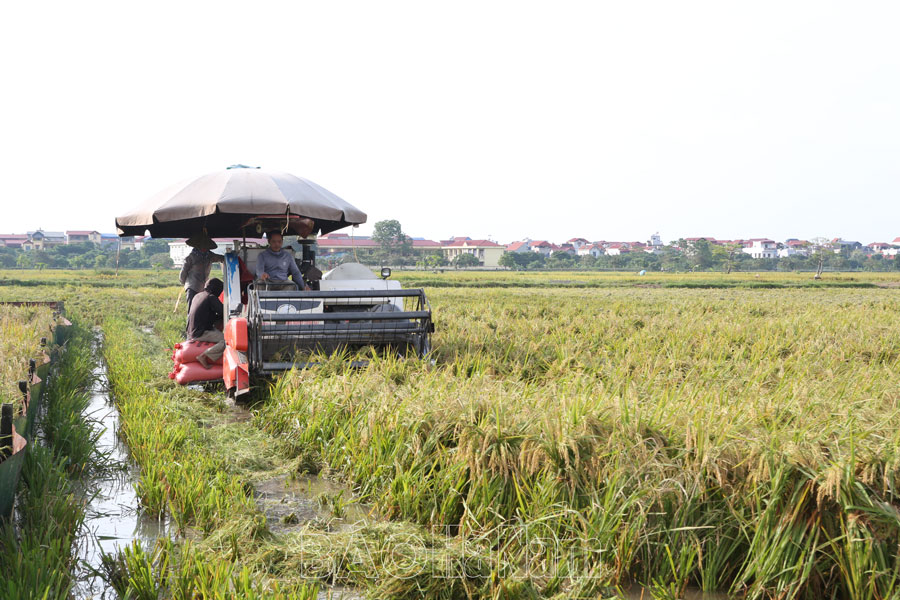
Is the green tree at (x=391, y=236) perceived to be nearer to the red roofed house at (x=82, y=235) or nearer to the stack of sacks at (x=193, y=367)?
the red roofed house at (x=82, y=235)

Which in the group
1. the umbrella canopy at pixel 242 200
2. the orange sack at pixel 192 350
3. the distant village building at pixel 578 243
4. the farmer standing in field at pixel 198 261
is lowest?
the orange sack at pixel 192 350

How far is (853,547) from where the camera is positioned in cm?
262

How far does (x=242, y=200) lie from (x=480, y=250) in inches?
4276

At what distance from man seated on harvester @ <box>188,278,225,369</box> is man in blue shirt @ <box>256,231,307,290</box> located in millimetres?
582

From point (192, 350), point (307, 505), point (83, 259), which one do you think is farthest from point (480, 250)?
point (307, 505)

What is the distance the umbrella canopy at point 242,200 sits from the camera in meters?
6.59

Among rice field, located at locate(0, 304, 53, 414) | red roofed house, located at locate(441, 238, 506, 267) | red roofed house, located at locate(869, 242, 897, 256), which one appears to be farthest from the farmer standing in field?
red roofed house, located at locate(869, 242, 897, 256)

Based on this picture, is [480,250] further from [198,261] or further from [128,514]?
[128,514]

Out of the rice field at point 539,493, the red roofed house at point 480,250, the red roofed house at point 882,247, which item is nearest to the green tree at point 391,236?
the red roofed house at point 480,250

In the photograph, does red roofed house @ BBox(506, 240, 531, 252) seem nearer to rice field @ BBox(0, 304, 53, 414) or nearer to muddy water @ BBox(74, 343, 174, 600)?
rice field @ BBox(0, 304, 53, 414)

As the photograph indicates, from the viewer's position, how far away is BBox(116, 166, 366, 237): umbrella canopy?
6.59 metres

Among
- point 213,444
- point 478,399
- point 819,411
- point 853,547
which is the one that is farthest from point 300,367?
point 853,547

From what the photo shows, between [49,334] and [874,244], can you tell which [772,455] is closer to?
[49,334]

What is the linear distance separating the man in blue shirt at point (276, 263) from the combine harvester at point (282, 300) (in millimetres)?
118
